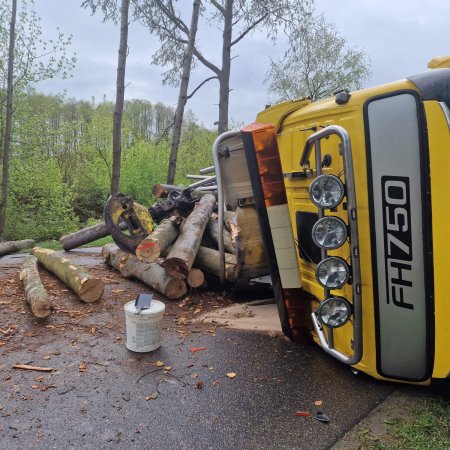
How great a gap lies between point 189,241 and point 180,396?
304cm

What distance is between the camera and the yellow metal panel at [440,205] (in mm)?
2248

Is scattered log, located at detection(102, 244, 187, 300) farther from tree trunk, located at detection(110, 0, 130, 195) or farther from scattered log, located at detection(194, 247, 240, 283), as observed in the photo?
tree trunk, located at detection(110, 0, 130, 195)

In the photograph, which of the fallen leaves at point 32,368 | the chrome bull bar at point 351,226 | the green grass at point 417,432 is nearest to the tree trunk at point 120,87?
the fallen leaves at point 32,368

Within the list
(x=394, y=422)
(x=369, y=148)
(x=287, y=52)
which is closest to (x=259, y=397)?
(x=394, y=422)

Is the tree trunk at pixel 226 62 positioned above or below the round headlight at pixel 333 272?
above

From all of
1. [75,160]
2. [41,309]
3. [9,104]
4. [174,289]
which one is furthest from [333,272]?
[75,160]

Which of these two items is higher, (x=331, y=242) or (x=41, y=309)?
(x=331, y=242)

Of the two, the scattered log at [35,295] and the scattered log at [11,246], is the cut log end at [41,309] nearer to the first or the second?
the scattered log at [35,295]

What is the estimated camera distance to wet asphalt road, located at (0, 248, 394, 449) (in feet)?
7.92

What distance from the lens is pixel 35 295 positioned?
462cm

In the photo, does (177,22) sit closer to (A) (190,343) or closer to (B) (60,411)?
(A) (190,343)

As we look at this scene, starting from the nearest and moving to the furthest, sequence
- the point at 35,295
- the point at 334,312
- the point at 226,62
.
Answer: the point at 334,312, the point at 35,295, the point at 226,62

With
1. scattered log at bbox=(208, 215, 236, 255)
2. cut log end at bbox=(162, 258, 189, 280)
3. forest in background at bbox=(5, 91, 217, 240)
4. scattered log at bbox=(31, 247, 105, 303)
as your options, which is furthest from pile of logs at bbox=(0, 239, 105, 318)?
forest in background at bbox=(5, 91, 217, 240)

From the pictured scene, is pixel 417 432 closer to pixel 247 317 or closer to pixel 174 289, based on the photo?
pixel 247 317
